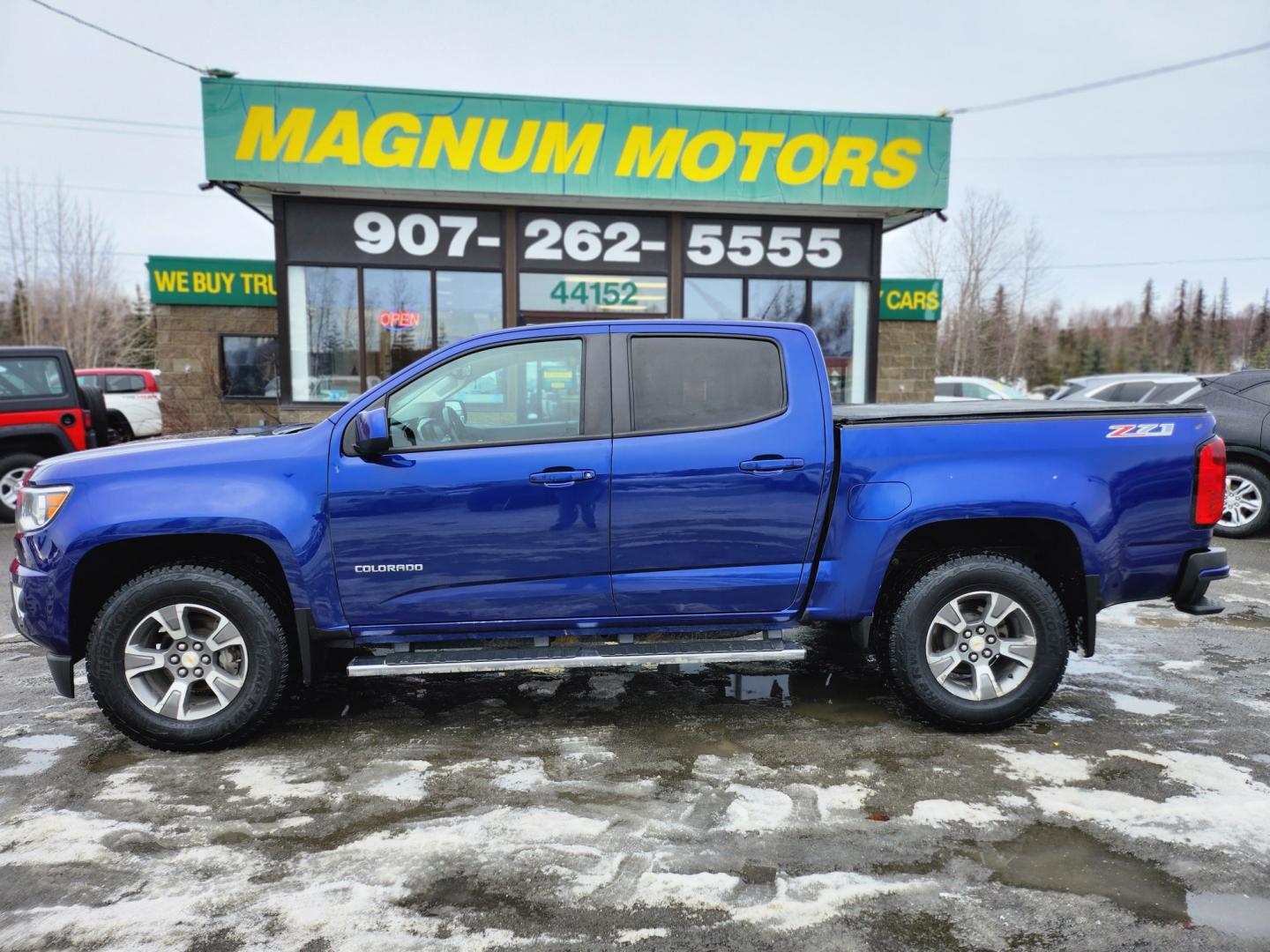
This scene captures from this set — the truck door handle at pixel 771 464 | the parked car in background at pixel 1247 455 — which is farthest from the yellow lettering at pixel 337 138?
the parked car in background at pixel 1247 455

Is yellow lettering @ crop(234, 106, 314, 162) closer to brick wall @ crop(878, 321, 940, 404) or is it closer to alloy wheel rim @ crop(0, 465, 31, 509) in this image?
alloy wheel rim @ crop(0, 465, 31, 509)

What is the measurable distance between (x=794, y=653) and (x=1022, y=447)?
141 centimetres

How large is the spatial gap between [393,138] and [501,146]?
1.50m

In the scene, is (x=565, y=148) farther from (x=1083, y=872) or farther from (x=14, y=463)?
(x=1083, y=872)

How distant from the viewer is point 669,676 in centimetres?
498

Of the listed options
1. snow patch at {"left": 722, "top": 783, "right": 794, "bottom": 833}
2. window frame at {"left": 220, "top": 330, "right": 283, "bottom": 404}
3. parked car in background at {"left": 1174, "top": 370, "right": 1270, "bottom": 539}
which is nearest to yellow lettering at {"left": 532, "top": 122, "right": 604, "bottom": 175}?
window frame at {"left": 220, "top": 330, "right": 283, "bottom": 404}

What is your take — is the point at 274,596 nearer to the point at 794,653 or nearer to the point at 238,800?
the point at 238,800

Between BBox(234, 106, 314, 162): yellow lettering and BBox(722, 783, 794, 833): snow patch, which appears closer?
BBox(722, 783, 794, 833): snow patch

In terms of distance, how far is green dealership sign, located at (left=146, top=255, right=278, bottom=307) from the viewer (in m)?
14.8

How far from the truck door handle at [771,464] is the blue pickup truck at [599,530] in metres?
0.01

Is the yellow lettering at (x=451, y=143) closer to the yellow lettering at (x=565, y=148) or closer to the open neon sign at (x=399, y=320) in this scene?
the yellow lettering at (x=565, y=148)

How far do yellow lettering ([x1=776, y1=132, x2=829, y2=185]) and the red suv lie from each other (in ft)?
33.0

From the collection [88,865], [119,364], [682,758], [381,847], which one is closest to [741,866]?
[682,758]

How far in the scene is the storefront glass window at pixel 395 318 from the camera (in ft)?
43.7
